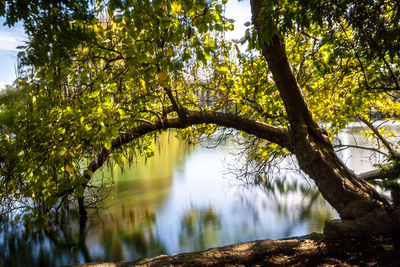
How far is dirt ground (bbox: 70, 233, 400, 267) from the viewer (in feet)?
9.65

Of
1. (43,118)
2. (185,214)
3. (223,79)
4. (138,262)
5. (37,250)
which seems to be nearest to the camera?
Result: (43,118)

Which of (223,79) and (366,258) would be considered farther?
(223,79)

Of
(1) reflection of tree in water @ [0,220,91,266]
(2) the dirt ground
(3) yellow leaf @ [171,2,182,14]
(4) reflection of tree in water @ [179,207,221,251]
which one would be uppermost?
(3) yellow leaf @ [171,2,182,14]

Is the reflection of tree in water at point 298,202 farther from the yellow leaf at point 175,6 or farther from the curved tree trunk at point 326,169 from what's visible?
the yellow leaf at point 175,6

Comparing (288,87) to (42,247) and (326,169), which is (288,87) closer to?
(326,169)

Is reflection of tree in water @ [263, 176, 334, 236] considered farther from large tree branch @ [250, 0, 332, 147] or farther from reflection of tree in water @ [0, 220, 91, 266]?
reflection of tree in water @ [0, 220, 91, 266]

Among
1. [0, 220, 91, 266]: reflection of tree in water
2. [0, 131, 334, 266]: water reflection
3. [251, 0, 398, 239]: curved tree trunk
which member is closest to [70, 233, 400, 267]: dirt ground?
[251, 0, 398, 239]: curved tree trunk

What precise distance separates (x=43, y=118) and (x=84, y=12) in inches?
51.2

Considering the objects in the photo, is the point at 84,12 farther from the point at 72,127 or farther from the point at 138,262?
the point at 138,262

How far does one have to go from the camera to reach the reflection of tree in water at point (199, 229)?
7.25 meters

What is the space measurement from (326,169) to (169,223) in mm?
6372

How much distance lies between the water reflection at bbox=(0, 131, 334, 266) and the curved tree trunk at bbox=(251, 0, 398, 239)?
2108mm

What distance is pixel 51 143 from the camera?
11.1 ft

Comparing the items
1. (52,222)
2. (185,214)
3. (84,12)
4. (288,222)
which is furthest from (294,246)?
(52,222)
